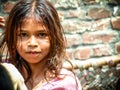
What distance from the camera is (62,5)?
6.70 feet

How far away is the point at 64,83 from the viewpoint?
3.96 ft

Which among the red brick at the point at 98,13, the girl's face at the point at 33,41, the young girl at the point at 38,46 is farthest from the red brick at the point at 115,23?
the girl's face at the point at 33,41

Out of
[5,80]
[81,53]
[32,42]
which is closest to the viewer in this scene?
[5,80]

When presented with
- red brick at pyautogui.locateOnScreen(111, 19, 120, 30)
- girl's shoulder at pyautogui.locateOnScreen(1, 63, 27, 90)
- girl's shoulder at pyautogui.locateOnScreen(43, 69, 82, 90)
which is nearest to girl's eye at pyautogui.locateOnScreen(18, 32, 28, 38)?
girl's shoulder at pyautogui.locateOnScreen(43, 69, 82, 90)

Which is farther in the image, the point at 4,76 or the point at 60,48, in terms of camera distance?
the point at 60,48

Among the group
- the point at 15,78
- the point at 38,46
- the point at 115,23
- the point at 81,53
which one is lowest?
the point at 81,53

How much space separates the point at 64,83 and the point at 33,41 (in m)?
0.18

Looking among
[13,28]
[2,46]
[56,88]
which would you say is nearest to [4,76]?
[56,88]

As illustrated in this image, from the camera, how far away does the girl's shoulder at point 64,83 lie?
1.18 m

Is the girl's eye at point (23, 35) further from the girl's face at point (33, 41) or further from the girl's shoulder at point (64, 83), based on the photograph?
the girl's shoulder at point (64, 83)

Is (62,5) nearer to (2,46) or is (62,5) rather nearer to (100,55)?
(100,55)

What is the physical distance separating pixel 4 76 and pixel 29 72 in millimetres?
650

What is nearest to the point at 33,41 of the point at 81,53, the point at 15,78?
the point at 15,78

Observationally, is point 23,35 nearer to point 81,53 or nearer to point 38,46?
point 38,46
